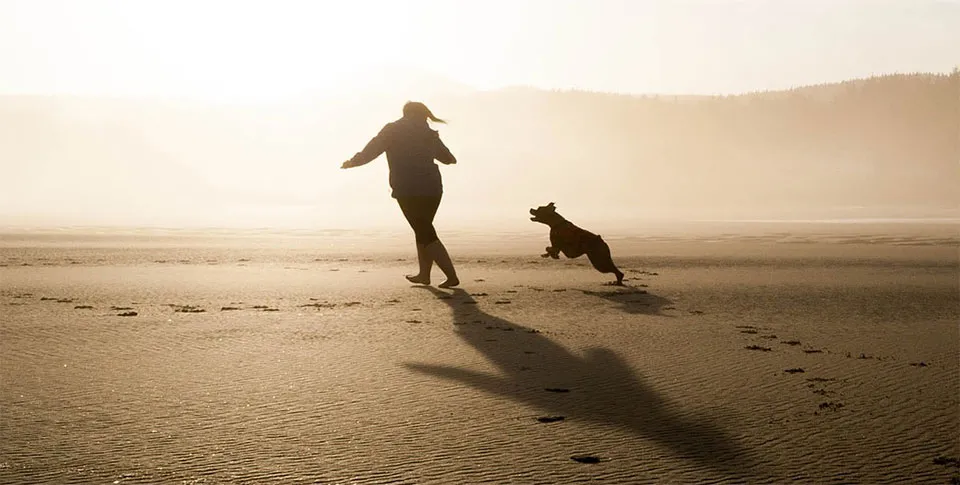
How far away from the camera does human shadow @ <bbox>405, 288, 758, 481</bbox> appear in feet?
13.7

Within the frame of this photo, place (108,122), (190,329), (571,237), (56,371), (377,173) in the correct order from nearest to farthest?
(56,371)
(190,329)
(571,237)
(377,173)
(108,122)

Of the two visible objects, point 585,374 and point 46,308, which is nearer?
point 585,374

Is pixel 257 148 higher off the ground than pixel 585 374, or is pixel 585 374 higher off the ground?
pixel 257 148

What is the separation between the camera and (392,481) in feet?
12.0

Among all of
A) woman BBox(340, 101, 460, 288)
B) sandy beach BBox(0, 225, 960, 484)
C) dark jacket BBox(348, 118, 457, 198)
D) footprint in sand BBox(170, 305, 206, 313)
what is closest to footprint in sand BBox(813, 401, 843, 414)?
sandy beach BBox(0, 225, 960, 484)

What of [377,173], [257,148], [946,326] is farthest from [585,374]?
[257,148]

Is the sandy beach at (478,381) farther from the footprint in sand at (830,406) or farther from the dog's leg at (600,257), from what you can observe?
the dog's leg at (600,257)

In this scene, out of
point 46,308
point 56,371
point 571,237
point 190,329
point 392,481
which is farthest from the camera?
point 571,237

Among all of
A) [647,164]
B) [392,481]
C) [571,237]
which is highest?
[647,164]

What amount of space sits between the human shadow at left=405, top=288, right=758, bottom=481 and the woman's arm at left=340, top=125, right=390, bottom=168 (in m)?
3.79

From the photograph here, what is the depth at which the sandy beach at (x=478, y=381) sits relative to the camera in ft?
12.9

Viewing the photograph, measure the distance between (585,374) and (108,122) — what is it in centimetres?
12315

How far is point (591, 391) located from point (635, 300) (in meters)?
5.05

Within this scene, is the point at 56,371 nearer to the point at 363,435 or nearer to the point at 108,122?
the point at 363,435
